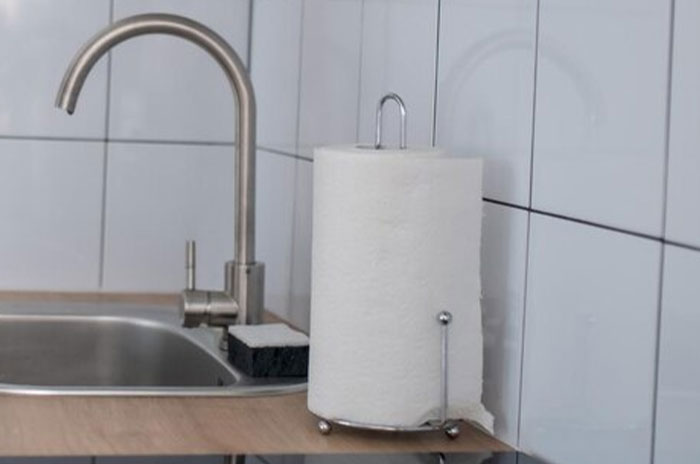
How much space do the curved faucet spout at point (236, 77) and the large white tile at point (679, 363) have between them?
766mm

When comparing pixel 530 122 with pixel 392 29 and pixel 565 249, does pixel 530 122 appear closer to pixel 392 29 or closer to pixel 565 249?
pixel 565 249

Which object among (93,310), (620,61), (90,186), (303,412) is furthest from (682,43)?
(90,186)

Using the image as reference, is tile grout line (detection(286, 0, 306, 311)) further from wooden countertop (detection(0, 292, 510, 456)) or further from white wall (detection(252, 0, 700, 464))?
wooden countertop (detection(0, 292, 510, 456))

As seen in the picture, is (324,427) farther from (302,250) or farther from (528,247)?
(302,250)

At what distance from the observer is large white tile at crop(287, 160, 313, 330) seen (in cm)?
190

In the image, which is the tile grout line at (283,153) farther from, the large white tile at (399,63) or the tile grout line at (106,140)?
the large white tile at (399,63)

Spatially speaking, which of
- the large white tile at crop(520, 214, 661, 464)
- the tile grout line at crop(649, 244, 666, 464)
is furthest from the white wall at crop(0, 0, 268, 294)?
the tile grout line at crop(649, 244, 666, 464)

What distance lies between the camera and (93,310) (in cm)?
193

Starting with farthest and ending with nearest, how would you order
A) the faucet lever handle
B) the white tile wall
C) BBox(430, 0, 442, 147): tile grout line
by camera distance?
the white tile wall
the faucet lever handle
BBox(430, 0, 442, 147): tile grout line

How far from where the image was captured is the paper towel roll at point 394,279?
3.95 feet

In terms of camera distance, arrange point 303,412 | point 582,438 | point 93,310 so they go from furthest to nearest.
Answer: point 93,310 < point 303,412 < point 582,438

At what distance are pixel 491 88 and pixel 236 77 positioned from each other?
0.45 m

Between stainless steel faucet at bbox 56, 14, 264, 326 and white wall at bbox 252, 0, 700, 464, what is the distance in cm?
23

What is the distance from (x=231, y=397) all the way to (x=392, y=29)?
419mm
